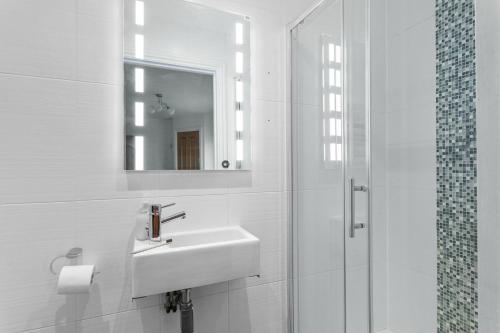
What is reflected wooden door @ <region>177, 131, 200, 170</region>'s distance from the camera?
129 centimetres

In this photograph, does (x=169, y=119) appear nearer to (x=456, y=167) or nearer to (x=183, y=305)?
(x=183, y=305)

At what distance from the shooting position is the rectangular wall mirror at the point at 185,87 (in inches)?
48.5

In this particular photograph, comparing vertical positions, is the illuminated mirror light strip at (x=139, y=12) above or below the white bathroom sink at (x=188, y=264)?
above

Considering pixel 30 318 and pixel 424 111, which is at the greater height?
pixel 424 111

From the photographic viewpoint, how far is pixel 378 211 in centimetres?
170

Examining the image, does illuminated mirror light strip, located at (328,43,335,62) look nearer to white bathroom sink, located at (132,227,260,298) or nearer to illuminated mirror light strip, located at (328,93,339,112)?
illuminated mirror light strip, located at (328,93,339,112)

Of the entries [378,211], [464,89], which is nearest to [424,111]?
[464,89]

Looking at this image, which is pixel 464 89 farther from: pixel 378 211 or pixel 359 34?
pixel 378 211

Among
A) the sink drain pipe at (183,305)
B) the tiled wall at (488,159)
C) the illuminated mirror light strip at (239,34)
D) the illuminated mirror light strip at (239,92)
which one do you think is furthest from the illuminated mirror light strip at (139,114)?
the tiled wall at (488,159)

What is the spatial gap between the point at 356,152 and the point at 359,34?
43cm

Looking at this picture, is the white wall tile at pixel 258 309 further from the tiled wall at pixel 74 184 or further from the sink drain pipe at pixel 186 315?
the sink drain pipe at pixel 186 315

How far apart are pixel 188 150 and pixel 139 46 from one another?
1.59 feet

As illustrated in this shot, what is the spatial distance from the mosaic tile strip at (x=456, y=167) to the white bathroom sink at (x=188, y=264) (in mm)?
839

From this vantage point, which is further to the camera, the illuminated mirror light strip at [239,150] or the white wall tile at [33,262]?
the illuminated mirror light strip at [239,150]
